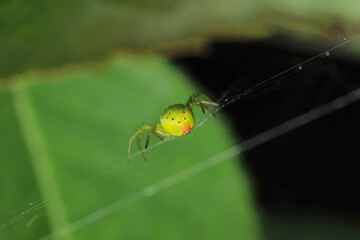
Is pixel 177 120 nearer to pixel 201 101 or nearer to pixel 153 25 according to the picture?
pixel 201 101

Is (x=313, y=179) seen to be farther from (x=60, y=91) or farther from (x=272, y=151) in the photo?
(x=60, y=91)

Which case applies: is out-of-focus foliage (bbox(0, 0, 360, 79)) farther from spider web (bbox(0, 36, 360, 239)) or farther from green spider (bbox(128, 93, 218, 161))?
green spider (bbox(128, 93, 218, 161))

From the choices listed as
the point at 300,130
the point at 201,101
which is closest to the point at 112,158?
the point at 201,101

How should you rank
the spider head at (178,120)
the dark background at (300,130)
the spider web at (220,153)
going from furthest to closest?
1. the dark background at (300,130)
2. the spider web at (220,153)
3. the spider head at (178,120)

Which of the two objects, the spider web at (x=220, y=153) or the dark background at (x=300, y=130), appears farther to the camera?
the dark background at (x=300, y=130)

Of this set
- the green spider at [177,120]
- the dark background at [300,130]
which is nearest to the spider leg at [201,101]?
the green spider at [177,120]

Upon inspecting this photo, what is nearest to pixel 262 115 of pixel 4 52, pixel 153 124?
pixel 153 124

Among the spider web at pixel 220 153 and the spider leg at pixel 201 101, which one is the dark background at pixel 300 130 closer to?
the spider web at pixel 220 153

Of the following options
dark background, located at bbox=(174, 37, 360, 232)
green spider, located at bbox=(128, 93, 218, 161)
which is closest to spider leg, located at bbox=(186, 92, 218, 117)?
green spider, located at bbox=(128, 93, 218, 161)
